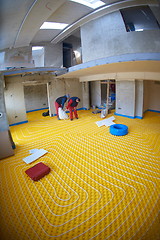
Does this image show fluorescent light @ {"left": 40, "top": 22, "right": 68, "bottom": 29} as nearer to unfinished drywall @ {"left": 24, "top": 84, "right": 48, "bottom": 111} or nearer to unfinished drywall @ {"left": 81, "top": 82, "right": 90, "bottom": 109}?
unfinished drywall @ {"left": 81, "top": 82, "right": 90, "bottom": 109}

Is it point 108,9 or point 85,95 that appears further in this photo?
point 85,95

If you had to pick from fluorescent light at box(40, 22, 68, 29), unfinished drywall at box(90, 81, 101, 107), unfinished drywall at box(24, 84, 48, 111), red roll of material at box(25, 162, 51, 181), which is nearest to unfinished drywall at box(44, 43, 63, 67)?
unfinished drywall at box(24, 84, 48, 111)

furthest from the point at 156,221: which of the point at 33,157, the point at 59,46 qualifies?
the point at 59,46

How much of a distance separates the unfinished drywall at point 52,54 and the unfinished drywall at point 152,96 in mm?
6848

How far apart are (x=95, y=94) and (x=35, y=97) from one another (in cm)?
513

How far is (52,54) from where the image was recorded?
385 inches

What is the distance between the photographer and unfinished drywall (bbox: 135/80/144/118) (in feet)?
22.6

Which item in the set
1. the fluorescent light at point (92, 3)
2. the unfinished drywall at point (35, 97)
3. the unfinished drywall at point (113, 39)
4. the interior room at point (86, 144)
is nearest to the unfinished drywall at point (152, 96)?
the interior room at point (86, 144)

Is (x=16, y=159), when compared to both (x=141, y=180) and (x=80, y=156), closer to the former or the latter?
(x=80, y=156)

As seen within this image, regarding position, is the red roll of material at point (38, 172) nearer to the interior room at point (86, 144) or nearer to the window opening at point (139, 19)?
the interior room at point (86, 144)

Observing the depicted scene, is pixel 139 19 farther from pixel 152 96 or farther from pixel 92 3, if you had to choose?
pixel 152 96

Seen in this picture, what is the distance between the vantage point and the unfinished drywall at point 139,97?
6902mm

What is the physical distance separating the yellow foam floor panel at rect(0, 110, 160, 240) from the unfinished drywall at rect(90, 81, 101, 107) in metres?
5.85

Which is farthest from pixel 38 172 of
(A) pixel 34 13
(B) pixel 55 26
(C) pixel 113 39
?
(B) pixel 55 26
